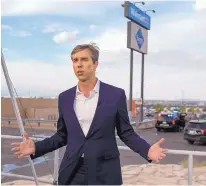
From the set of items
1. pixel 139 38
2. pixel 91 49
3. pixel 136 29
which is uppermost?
pixel 136 29

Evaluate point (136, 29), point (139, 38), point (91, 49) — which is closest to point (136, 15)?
point (136, 29)

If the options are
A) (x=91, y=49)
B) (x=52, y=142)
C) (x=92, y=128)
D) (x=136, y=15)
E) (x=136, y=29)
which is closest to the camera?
(x=92, y=128)

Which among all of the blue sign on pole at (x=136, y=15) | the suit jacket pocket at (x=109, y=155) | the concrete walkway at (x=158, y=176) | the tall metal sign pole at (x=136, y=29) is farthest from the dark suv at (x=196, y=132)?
the suit jacket pocket at (x=109, y=155)

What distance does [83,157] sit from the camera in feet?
7.27

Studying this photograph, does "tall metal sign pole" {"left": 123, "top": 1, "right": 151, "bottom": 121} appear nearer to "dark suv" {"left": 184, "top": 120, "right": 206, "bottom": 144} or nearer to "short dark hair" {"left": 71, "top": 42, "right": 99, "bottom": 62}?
"dark suv" {"left": 184, "top": 120, "right": 206, "bottom": 144}

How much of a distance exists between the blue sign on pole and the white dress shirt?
21747 mm

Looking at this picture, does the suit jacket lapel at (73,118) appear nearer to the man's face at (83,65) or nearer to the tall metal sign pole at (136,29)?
the man's face at (83,65)

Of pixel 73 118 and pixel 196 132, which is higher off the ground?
pixel 73 118

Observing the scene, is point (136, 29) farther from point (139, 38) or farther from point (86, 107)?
point (86, 107)

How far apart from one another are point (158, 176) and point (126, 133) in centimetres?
520

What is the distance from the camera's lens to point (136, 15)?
24891 mm

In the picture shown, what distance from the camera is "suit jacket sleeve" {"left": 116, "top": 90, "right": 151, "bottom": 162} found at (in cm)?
231

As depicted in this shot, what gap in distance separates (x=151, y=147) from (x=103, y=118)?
0.41 meters

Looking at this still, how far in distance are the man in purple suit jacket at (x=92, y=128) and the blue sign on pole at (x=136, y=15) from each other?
21714mm
